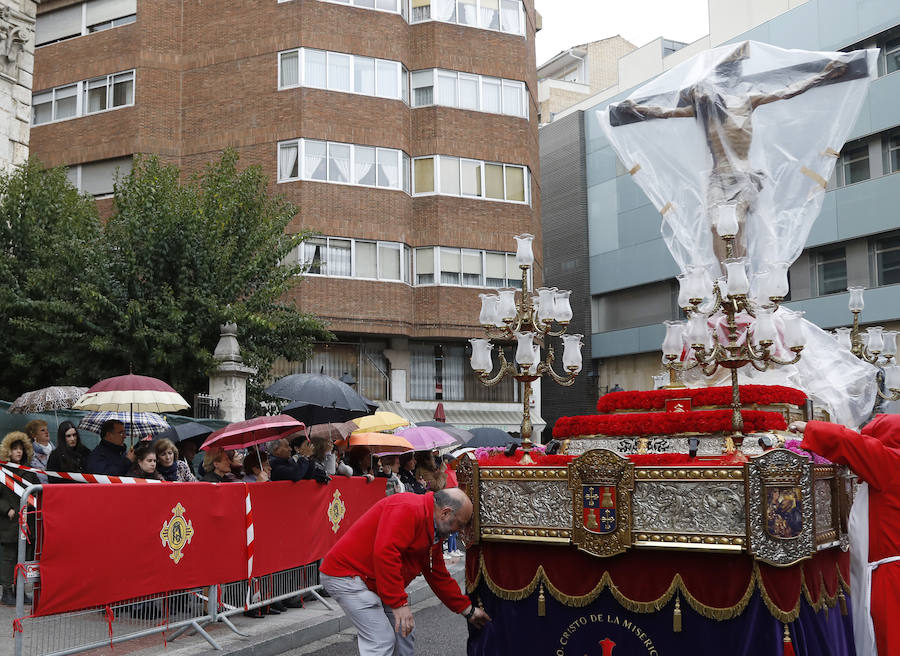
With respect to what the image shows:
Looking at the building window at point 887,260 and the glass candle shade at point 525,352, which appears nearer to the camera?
the glass candle shade at point 525,352

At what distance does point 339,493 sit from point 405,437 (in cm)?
422

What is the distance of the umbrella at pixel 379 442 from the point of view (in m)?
13.3

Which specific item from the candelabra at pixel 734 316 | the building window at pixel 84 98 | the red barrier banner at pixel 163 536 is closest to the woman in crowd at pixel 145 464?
the red barrier banner at pixel 163 536

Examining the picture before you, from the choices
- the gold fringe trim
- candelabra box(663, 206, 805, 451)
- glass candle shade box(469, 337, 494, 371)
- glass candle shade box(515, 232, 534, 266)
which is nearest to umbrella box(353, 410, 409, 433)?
glass candle shade box(469, 337, 494, 371)

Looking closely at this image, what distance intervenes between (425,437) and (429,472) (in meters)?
0.68

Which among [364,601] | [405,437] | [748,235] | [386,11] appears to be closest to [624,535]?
[364,601]

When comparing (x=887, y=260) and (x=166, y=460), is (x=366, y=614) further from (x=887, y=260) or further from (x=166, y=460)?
(x=887, y=260)

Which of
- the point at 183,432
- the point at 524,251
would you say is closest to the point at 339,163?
the point at 183,432

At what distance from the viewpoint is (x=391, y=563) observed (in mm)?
5703

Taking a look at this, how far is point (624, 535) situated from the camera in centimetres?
636

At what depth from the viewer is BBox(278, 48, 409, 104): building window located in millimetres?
29102

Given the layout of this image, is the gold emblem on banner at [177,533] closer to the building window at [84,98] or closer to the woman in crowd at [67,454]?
the woman in crowd at [67,454]

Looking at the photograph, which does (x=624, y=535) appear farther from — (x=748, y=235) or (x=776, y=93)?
(x=776, y=93)

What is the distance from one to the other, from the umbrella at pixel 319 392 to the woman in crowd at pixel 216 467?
3.52 feet
